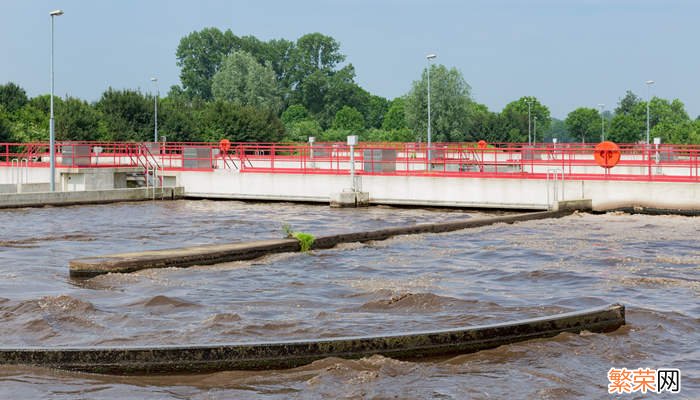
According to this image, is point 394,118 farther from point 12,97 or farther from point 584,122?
point 12,97

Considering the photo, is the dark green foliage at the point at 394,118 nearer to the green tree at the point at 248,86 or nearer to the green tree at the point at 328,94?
the green tree at the point at 328,94

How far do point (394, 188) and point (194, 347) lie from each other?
24.3m

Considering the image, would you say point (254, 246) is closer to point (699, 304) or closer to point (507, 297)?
point (507, 297)

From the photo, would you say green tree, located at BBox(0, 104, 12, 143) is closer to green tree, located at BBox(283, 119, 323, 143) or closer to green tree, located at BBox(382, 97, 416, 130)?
green tree, located at BBox(283, 119, 323, 143)

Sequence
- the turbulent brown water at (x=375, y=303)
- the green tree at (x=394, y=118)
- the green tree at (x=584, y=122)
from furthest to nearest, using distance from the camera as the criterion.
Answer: the green tree at (x=584, y=122)
the green tree at (x=394, y=118)
the turbulent brown water at (x=375, y=303)

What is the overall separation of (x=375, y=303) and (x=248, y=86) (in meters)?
110

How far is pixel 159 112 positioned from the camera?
7400cm

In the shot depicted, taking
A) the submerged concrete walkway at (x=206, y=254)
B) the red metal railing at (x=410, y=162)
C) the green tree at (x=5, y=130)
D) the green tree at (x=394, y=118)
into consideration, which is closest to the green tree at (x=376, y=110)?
the green tree at (x=394, y=118)

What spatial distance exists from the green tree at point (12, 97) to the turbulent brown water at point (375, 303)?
159 ft

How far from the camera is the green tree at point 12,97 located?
70.2m

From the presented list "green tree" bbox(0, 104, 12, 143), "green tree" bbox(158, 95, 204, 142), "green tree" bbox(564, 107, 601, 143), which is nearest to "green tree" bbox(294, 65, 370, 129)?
"green tree" bbox(564, 107, 601, 143)

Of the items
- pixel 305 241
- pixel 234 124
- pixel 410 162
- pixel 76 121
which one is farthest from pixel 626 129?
pixel 305 241

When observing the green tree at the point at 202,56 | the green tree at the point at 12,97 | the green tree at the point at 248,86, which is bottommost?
the green tree at the point at 12,97

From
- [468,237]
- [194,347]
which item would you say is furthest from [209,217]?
[194,347]
